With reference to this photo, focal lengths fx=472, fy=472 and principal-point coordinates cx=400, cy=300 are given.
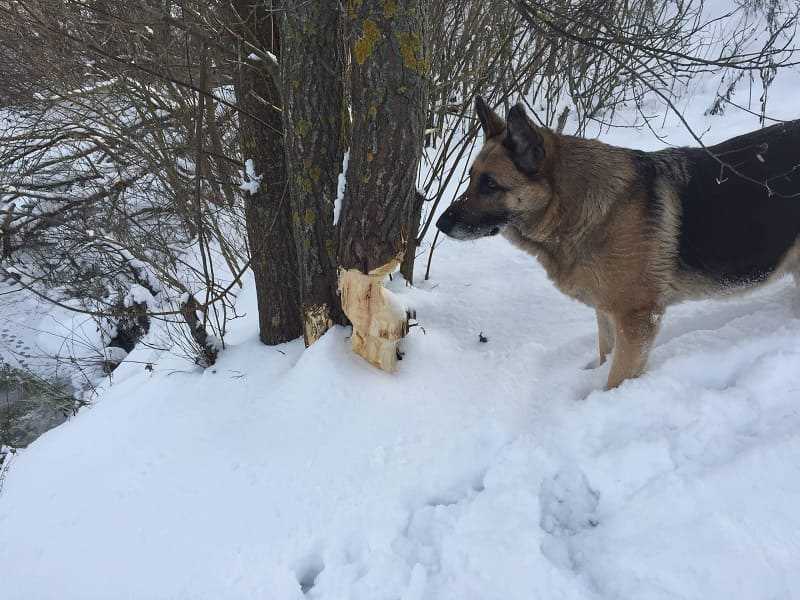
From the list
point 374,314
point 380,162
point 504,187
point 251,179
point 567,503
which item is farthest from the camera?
point 251,179

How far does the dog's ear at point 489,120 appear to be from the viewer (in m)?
2.74

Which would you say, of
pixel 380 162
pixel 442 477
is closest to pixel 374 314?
pixel 380 162

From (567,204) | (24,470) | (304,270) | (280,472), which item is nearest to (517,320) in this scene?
(567,204)

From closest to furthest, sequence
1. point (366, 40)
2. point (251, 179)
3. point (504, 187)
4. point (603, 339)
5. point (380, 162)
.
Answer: point (366, 40)
point (380, 162)
point (504, 187)
point (603, 339)
point (251, 179)

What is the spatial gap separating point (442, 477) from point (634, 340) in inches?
49.6

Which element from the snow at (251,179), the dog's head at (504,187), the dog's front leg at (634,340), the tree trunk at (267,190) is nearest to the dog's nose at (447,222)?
the dog's head at (504,187)

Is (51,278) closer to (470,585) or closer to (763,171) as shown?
(470,585)

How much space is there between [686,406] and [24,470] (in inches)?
149

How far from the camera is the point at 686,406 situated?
88.3 inches

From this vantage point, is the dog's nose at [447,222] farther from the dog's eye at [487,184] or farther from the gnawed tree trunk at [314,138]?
the gnawed tree trunk at [314,138]

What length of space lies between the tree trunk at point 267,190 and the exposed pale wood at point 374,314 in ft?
2.61

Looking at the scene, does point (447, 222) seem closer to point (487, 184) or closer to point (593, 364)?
point (487, 184)

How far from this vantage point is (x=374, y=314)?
8.94ft

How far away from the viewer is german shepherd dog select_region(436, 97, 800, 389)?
249 cm
